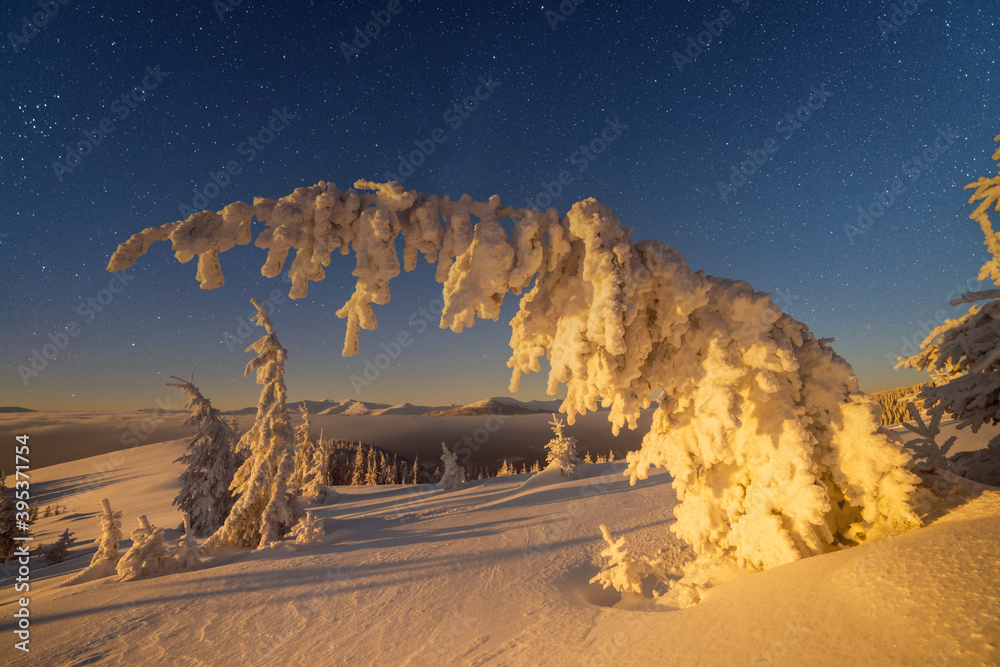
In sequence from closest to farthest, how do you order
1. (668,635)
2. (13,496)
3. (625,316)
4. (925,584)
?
(925,584) → (668,635) → (625,316) → (13,496)

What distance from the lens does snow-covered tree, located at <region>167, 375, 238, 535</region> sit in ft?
50.6

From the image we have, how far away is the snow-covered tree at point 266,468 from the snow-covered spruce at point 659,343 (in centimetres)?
960

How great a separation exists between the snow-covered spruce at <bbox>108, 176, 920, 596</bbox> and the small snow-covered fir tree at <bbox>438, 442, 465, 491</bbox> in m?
20.4

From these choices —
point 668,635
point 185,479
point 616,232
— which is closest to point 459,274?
point 616,232

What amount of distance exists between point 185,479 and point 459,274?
1914cm

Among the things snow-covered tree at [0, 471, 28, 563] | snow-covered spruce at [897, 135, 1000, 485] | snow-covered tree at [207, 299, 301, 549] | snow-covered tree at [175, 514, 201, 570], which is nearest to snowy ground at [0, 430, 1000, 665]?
snow-covered tree at [175, 514, 201, 570]

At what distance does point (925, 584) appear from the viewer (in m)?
2.25

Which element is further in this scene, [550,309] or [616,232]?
[550,309]

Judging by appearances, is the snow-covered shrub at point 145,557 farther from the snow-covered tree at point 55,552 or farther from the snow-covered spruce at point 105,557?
the snow-covered tree at point 55,552

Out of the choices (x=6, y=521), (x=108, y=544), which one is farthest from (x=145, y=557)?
(x=6, y=521)

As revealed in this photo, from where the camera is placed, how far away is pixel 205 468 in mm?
16234

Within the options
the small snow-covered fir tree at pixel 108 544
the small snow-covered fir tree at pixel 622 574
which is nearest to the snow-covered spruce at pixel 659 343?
the small snow-covered fir tree at pixel 622 574

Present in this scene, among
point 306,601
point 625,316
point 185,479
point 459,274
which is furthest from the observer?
point 185,479

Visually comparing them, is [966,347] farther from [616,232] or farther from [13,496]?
[13,496]
